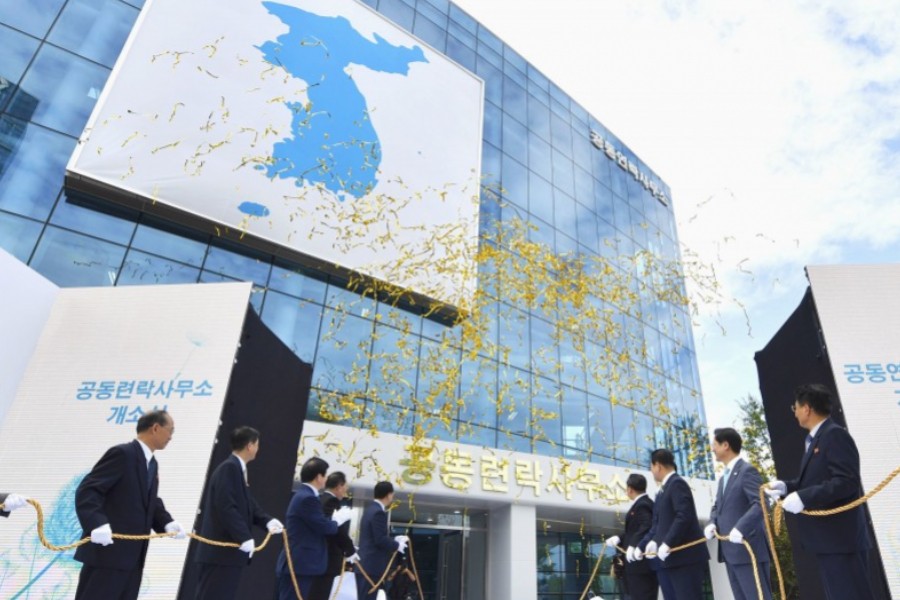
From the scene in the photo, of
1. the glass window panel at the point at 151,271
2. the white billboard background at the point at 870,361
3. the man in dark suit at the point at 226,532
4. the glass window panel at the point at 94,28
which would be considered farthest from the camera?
the glass window panel at the point at 94,28

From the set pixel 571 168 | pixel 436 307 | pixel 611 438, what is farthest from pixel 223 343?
pixel 571 168

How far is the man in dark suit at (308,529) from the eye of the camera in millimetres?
4590

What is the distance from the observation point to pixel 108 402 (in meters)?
5.45

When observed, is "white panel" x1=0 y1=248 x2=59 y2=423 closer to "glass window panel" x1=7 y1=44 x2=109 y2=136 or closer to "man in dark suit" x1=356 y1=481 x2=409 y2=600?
"man in dark suit" x1=356 y1=481 x2=409 y2=600

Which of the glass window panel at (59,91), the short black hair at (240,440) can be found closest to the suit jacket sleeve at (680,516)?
the short black hair at (240,440)

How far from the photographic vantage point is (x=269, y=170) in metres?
10.6

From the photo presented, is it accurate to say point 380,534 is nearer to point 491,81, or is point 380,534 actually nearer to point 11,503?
point 11,503

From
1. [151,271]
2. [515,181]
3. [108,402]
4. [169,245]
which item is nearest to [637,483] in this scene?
[108,402]

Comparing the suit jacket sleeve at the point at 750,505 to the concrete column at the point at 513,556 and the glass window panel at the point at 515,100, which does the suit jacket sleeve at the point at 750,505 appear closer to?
the concrete column at the point at 513,556

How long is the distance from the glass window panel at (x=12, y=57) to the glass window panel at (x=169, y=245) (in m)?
2.83

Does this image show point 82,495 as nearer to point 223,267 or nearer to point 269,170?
point 223,267

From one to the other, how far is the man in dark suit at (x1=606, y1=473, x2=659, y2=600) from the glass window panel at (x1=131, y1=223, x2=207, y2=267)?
8.38m

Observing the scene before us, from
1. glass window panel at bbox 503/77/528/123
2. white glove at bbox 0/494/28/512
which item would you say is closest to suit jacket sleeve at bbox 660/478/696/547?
white glove at bbox 0/494/28/512

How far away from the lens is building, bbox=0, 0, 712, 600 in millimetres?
9188
